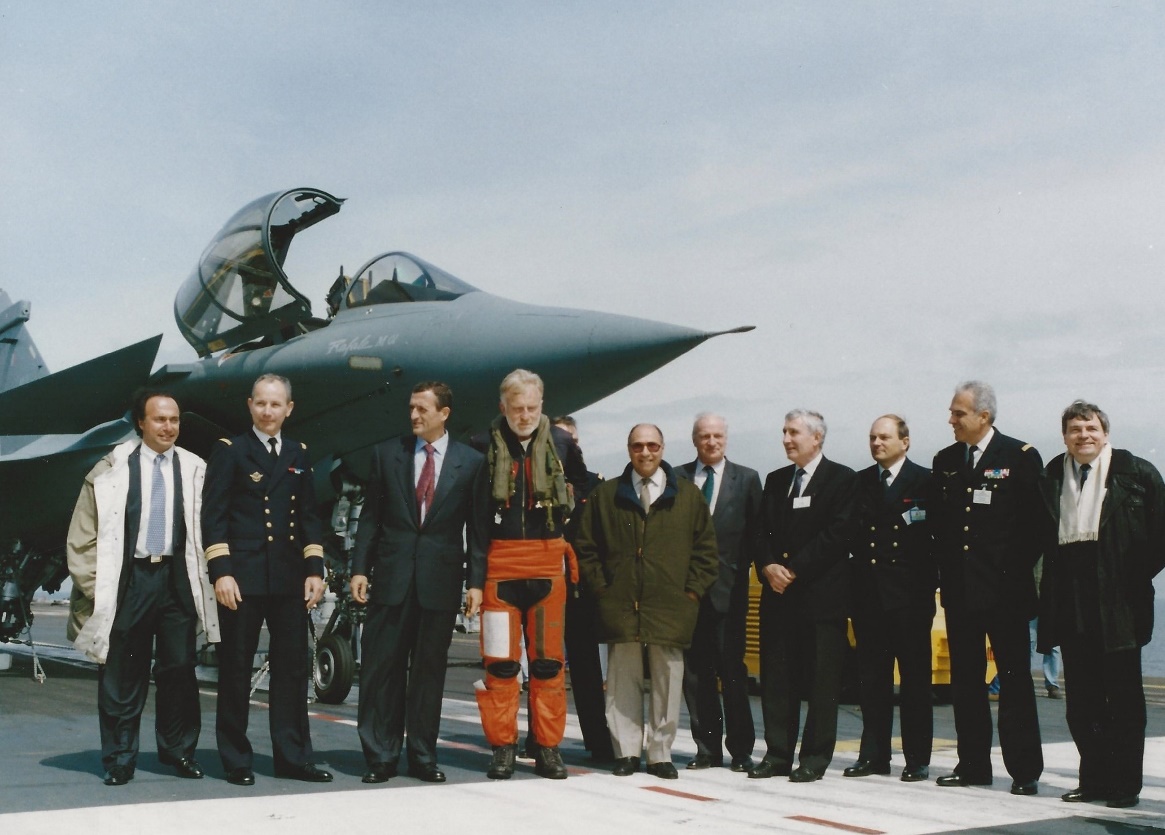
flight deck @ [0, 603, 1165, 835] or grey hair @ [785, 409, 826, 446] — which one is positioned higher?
grey hair @ [785, 409, 826, 446]

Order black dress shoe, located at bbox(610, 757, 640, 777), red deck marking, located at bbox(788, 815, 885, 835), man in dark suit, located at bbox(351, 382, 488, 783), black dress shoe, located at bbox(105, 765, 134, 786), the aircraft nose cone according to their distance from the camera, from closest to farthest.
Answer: red deck marking, located at bbox(788, 815, 885, 835) < black dress shoe, located at bbox(105, 765, 134, 786) < man in dark suit, located at bbox(351, 382, 488, 783) < black dress shoe, located at bbox(610, 757, 640, 777) < the aircraft nose cone

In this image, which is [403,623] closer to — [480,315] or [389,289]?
[480,315]

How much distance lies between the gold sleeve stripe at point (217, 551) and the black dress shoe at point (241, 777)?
96cm

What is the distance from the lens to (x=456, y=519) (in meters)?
5.59

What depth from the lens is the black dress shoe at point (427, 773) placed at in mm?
5297

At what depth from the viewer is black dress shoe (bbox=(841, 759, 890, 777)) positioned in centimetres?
581

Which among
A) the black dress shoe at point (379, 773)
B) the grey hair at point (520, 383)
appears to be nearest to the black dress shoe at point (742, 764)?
the black dress shoe at point (379, 773)

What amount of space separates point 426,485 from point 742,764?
7.23ft

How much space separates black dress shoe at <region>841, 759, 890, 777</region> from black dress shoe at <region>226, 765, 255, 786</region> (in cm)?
292

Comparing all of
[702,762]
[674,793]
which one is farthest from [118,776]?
[702,762]

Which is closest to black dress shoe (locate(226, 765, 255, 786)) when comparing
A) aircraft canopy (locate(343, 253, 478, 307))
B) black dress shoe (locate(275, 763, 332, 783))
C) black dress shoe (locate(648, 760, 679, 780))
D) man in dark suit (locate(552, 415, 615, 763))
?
black dress shoe (locate(275, 763, 332, 783))

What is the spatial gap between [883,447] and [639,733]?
1.96 m

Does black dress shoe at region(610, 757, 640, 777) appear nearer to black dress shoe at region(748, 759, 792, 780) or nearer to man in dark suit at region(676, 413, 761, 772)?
man in dark suit at region(676, 413, 761, 772)

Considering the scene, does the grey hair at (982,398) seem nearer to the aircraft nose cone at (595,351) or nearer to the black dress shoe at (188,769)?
the aircraft nose cone at (595,351)
